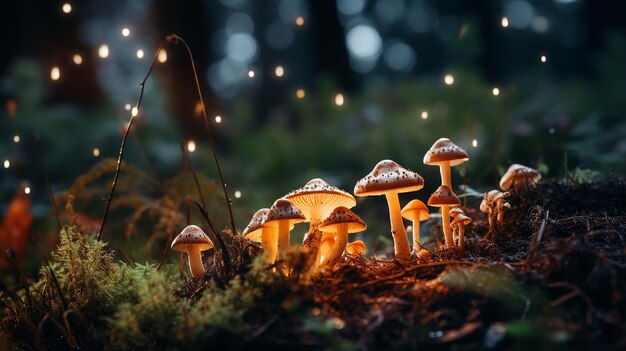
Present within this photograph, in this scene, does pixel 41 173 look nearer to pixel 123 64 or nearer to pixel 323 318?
pixel 323 318

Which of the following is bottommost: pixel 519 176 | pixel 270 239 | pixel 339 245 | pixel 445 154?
pixel 339 245

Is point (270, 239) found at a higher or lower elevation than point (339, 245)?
higher

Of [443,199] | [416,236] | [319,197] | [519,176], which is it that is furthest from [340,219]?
[519,176]

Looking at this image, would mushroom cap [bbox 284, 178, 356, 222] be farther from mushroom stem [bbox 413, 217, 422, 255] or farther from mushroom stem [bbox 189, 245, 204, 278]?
mushroom stem [bbox 189, 245, 204, 278]

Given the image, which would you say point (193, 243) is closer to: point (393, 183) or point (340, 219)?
point (340, 219)

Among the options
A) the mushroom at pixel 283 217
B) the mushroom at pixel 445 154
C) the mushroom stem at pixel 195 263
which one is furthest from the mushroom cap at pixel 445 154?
the mushroom stem at pixel 195 263

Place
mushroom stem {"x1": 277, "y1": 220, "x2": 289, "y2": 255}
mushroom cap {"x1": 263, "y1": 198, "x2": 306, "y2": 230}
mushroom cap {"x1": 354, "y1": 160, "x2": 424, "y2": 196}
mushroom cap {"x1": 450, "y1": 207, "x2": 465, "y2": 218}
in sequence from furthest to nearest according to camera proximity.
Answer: mushroom cap {"x1": 450, "y1": 207, "x2": 465, "y2": 218}, mushroom cap {"x1": 354, "y1": 160, "x2": 424, "y2": 196}, mushroom stem {"x1": 277, "y1": 220, "x2": 289, "y2": 255}, mushroom cap {"x1": 263, "y1": 198, "x2": 306, "y2": 230}

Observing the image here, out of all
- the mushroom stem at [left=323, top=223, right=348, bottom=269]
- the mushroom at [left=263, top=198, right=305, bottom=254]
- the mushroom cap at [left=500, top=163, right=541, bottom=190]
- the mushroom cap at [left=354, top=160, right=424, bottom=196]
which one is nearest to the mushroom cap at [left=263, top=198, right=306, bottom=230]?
the mushroom at [left=263, top=198, right=305, bottom=254]
